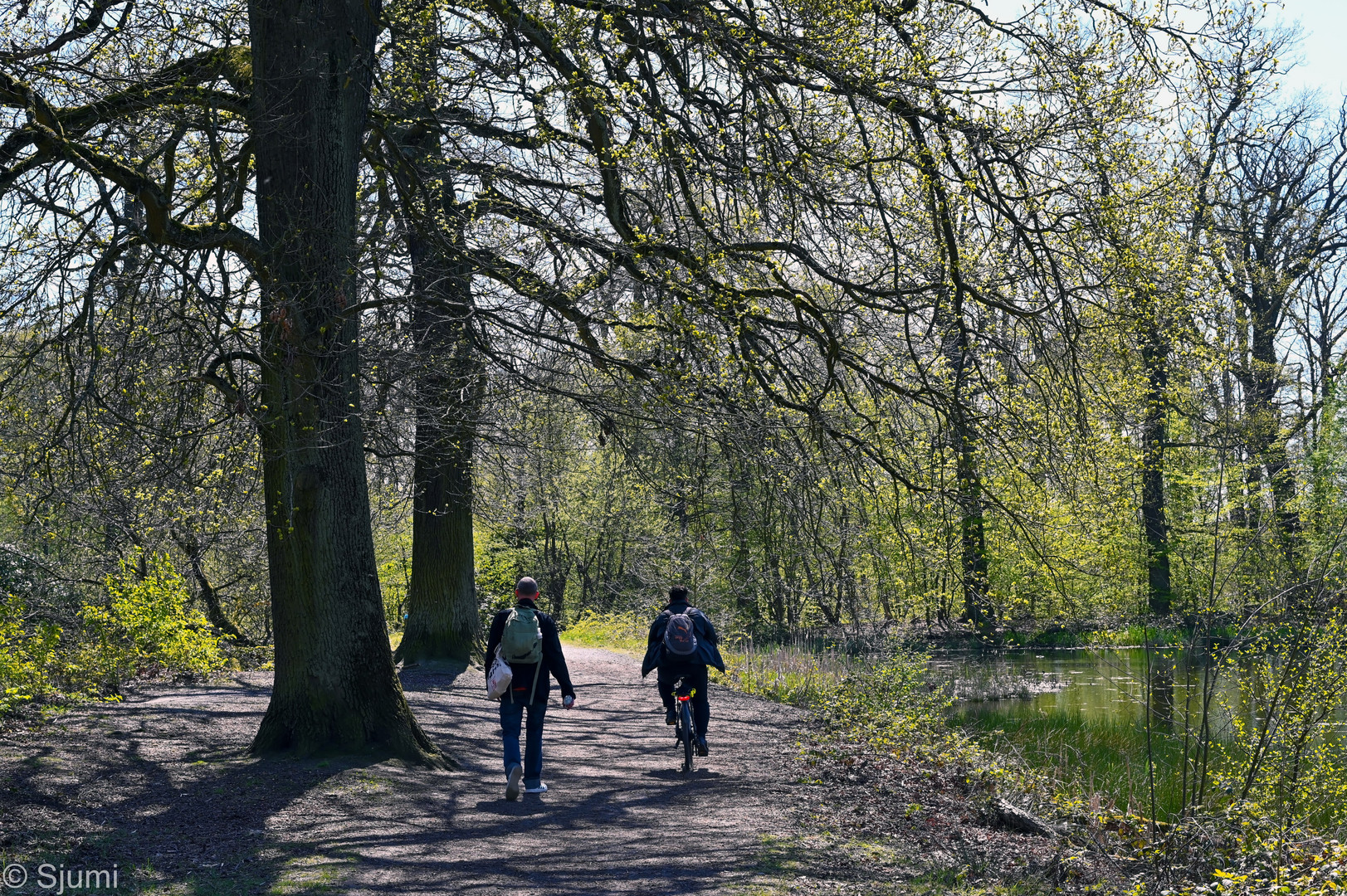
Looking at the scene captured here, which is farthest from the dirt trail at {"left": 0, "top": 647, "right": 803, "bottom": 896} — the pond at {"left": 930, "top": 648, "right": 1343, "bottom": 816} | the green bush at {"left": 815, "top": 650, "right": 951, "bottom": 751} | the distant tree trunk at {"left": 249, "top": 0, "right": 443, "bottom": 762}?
the pond at {"left": 930, "top": 648, "right": 1343, "bottom": 816}

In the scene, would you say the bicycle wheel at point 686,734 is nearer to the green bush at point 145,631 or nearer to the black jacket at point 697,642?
the black jacket at point 697,642

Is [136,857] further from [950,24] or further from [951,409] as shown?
[950,24]

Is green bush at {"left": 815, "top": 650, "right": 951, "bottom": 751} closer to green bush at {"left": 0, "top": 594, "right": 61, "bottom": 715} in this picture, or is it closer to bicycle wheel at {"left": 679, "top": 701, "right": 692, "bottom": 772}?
bicycle wheel at {"left": 679, "top": 701, "right": 692, "bottom": 772}

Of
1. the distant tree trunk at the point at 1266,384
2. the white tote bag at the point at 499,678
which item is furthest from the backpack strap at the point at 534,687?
the distant tree trunk at the point at 1266,384

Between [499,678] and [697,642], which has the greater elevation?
[697,642]

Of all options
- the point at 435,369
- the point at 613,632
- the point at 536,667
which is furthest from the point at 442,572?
the point at 613,632

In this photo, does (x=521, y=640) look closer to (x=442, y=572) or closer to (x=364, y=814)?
(x=364, y=814)

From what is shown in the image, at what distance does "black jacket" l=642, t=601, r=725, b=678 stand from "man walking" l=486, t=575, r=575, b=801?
4.62ft

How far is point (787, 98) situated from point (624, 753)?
6.67 meters

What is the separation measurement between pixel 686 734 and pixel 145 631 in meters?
6.55

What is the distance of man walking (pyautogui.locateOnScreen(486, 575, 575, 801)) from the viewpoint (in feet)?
27.0

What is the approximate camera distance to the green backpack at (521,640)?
8.23 metres

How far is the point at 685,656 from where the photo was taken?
9.57m

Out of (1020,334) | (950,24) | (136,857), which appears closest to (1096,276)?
(1020,334)
